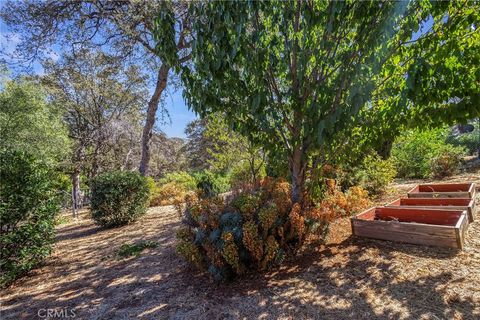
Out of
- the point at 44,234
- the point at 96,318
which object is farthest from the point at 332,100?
the point at 44,234

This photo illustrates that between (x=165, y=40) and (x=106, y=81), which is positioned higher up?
(x=106, y=81)

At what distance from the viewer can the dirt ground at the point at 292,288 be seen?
6.66 feet

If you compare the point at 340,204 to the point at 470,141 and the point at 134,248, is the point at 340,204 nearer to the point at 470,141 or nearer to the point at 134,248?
the point at 134,248

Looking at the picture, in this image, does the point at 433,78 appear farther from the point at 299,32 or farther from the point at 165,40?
the point at 165,40

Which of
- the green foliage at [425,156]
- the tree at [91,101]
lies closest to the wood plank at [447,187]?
the green foliage at [425,156]

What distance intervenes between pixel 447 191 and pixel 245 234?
15.0 ft

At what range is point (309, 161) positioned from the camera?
319 cm

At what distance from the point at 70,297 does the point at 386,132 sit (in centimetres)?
387

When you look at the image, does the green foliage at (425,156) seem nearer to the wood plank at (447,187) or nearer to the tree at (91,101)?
the wood plank at (447,187)

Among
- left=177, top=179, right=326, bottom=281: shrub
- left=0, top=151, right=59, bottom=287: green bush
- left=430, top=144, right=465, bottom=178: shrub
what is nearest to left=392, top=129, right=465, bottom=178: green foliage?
left=430, top=144, right=465, bottom=178: shrub

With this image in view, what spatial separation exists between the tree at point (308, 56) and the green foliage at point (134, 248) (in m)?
2.34

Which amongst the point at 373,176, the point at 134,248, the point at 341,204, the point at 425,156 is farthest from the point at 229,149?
the point at 425,156

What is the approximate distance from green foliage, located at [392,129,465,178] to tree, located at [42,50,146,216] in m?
9.57

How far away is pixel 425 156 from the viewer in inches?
317
